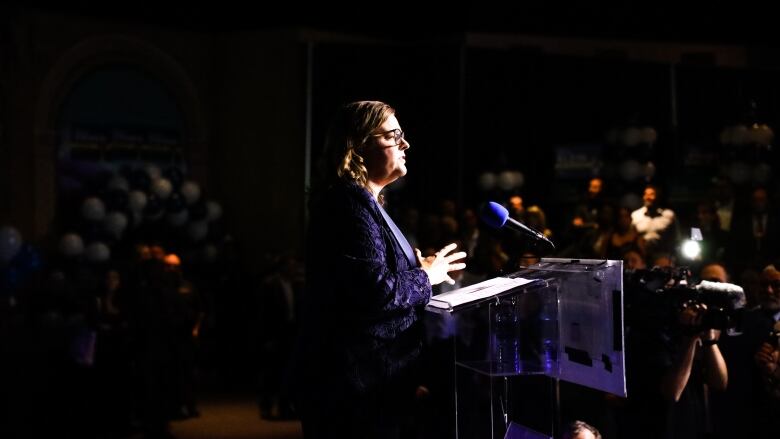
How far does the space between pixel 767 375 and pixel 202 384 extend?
7.29 m

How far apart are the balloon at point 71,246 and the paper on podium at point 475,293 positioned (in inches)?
310

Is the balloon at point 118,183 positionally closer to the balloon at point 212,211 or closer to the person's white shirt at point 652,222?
the balloon at point 212,211

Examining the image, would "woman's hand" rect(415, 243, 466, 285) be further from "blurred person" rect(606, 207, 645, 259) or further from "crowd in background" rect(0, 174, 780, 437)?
"blurred person" rect(606, 207, 645, 259)

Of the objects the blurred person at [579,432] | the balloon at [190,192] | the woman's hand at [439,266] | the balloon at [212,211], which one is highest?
the balloon at [190,192]

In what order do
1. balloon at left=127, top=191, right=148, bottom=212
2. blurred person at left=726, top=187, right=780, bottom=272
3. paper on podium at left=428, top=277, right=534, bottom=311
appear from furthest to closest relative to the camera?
balloon at left=127, top=191, right=148, bottom=212, blurred person at left=726, top=187, right=780, bottom=272, paper on podium at left=428, top=277, right=534, bottom=311

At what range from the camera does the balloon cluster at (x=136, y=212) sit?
10023 mm

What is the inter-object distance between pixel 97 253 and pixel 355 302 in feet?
25.9

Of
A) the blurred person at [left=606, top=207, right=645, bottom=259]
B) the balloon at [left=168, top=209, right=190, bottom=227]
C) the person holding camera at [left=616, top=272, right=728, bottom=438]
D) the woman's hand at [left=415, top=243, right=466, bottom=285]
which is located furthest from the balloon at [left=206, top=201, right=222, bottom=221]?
the woman's hand at [left=415, top=243, right=466, bottom=285]

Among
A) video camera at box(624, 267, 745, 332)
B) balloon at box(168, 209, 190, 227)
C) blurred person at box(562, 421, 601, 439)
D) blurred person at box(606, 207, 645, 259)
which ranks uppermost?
balloon at box(168, 209, 190, 227)

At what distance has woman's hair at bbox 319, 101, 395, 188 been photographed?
271 centimetres

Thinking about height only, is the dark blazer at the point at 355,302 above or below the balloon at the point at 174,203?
below

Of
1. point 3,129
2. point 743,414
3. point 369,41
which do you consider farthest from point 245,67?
point 743,414

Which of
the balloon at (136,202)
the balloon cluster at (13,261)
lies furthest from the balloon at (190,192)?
the balloon cluster at (13,261)

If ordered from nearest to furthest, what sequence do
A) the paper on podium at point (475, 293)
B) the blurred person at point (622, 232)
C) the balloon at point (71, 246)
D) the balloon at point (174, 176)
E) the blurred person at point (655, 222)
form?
the paper on podium at point (475, 293) < the blurred person at point (622, 232) < the blurred person at point (655, 222) < the balloon at point (71, 246) < the balloon at point (174, 176)
